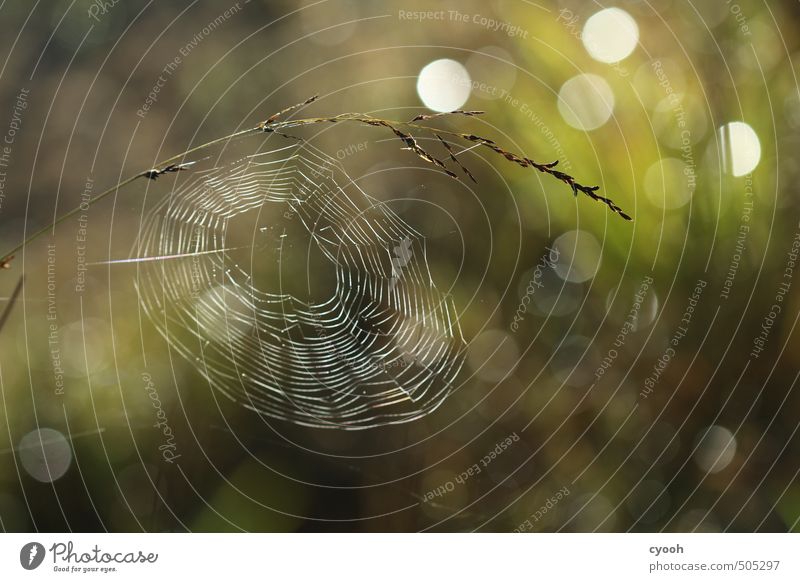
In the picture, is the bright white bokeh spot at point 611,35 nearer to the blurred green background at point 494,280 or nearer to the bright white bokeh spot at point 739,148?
the blurred green background at point 494,280

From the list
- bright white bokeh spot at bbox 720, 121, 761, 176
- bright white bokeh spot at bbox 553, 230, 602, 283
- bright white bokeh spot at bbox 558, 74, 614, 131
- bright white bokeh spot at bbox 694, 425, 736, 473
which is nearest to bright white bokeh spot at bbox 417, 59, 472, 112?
bright white bokeh spot at bbox 558, 74, 614, 131

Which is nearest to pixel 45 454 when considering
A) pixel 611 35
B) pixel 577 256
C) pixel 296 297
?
pixel 296 297

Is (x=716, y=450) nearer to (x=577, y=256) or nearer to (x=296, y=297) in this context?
(x=577, y=256)

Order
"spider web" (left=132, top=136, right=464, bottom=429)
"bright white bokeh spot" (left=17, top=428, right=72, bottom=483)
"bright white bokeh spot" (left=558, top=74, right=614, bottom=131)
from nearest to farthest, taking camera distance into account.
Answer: "bright white bokeh spot" (left=17, top=428, right=72, bottom=483), "spider web" (left=132, top=136, right=464, bottom=429), "bright white bokeh spot" (left=558, top=74, right=614, bottom=131)

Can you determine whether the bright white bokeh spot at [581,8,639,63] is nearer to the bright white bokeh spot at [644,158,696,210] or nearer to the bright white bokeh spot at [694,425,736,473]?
the bright white bokeh spot at [644,158,696,210]
